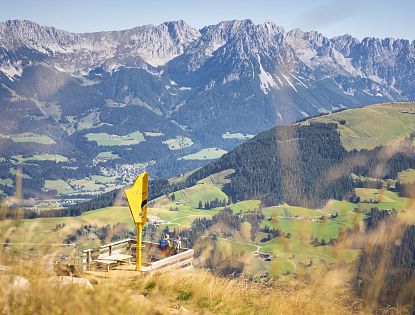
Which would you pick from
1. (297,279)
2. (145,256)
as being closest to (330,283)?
(297,279)

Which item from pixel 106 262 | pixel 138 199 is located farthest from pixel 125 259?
pixel 138 199

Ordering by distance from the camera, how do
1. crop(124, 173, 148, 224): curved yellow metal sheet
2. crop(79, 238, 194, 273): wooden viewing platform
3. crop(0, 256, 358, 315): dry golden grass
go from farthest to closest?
1. crop(79, 238, 194, 273): wooden viewing platform
2. crop(124, 173, 148, 224): curved yellow metal sheet
3. crop(0, 256, 358, 315): dry golden grass

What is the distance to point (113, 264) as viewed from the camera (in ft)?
55.5

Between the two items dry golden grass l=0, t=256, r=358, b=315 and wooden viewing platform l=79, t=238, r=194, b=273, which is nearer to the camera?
dry golden grass l=0, t=256, r=358, b=315

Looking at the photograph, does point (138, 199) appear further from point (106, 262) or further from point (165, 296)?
point (106, 262)

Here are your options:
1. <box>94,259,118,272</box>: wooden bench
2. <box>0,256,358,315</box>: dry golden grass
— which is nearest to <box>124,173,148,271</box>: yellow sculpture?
<box>0,256,358,315</box>: dry golden grass

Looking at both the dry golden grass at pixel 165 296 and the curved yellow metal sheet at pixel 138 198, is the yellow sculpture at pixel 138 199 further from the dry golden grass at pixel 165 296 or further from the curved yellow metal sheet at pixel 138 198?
the dry golden grass at pixel 165 296

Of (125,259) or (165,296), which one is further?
(125,259)

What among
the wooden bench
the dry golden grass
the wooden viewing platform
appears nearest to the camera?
the dry golden grass

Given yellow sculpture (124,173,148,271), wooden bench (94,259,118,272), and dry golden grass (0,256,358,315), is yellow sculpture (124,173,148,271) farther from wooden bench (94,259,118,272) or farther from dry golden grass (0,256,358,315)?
wooden bench (94,259,118,272)

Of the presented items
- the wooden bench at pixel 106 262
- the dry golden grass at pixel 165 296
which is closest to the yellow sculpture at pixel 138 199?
the dry golden grass at pixel 165 296

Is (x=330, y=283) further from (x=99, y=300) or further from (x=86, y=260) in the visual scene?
(x=86, y=260)

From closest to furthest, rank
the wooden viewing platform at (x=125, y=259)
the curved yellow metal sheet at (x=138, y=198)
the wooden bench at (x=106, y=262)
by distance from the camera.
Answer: the curved yellow metal sheet at (x=138, y=198), the wooden viewing platform at (x=125, y=259), the wooden bench at (x=106, y=262)

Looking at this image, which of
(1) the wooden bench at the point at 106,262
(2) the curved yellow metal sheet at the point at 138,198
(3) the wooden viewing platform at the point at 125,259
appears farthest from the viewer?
(1) the wooden bench at the point at 106,262
